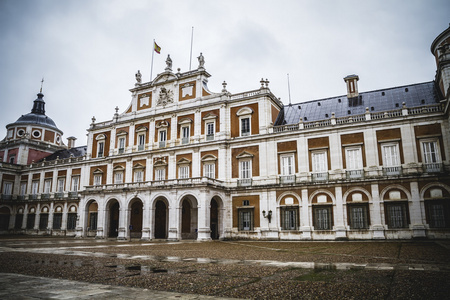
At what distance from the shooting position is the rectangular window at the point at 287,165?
1316 inches

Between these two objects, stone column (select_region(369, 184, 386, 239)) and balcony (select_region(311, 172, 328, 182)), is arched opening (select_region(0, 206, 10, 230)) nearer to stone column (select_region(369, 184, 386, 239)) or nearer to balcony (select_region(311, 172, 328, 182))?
balcony (select_region(311, 172, 328, 182))

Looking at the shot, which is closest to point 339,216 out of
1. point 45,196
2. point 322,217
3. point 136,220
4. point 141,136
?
point 322,217

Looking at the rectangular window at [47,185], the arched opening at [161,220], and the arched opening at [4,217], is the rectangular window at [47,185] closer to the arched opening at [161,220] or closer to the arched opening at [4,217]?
the arched opening at [4,217]

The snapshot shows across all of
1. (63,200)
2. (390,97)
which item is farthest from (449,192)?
(63,200)

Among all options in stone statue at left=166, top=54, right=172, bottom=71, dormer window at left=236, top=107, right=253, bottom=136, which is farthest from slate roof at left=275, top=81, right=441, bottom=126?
stone statue at left=166, top=54, right=172, bottom=71

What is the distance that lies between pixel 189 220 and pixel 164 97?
15.8 m

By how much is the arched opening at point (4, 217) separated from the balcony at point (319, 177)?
48369 mm

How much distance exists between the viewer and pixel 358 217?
2969cm

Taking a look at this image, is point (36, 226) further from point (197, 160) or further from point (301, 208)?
point (301, 208)

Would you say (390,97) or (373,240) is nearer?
(373,240)

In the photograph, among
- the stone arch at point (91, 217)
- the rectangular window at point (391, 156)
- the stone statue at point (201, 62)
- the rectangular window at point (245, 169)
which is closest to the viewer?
the rectangular window at point (391, 156)

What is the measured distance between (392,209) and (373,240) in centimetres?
313

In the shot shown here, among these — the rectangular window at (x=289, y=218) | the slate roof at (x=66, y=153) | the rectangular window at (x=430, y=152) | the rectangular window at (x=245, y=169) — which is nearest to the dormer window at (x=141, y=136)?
the rectangular window at (x=245, y=169)

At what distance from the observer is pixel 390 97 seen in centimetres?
3450
